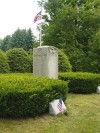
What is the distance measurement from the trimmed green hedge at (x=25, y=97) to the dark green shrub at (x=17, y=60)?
7.37 metres

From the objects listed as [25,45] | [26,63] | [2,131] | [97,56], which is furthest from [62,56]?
[25,45]

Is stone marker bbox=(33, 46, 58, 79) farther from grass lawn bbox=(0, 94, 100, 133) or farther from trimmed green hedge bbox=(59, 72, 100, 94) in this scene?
grass lawn bbox=(0, 94, 100, 133)

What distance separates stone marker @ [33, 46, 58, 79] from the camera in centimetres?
1085

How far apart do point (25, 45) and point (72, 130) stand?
39423 mm

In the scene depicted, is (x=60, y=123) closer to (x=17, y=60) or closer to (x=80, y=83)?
(x=80, y=83)

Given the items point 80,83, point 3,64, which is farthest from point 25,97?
point 3,64

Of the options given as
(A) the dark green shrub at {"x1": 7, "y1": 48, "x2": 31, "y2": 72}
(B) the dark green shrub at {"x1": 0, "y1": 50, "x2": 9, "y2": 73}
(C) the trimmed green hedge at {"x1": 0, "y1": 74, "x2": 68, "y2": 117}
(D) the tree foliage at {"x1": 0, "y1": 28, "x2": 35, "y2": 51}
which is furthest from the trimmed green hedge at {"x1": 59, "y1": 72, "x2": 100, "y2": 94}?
(D) the tree foliage at {"x1": 0, "y1": 28, "x2": 35, "y2": 51}

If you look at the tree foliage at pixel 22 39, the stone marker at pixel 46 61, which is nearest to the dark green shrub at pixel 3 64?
the stone marker at pixel 46 61

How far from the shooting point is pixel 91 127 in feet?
23.1

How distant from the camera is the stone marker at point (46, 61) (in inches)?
427

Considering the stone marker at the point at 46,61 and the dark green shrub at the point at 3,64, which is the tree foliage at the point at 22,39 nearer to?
the dark green shrub at the point at 3,64

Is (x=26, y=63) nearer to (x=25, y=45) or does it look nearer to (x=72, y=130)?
(x=72, y=130)

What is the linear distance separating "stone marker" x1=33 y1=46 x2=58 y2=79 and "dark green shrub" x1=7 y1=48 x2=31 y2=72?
4120 millimetres

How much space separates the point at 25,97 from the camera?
6836mm
